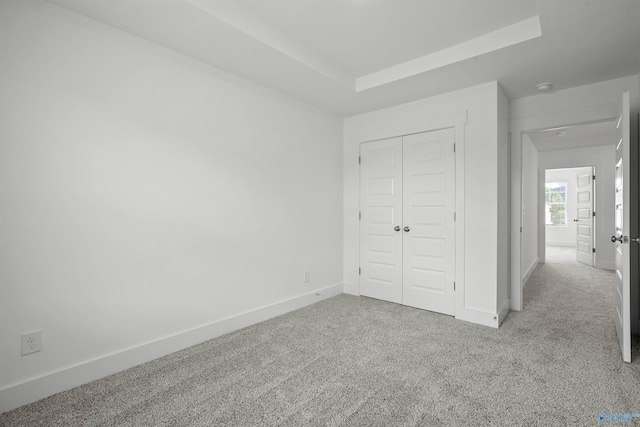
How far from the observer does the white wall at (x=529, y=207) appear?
542cm

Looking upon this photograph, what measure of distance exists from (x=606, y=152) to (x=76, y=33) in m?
8.65

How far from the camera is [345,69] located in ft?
10.7

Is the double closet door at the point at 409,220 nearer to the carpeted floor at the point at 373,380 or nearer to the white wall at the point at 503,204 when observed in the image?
the white wall at the point at 503,204

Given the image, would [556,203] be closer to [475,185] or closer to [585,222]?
[585,222]

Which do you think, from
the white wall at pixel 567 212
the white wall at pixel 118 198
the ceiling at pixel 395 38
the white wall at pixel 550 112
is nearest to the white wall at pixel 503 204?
the white wall at pixel 550 112

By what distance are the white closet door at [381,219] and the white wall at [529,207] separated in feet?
8.65

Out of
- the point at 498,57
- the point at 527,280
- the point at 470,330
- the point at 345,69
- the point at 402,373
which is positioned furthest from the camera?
the point at 527,280

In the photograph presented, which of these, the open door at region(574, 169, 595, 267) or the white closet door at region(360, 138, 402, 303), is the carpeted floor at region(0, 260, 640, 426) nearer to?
the white closet door at region(360, 138, 402, 303)

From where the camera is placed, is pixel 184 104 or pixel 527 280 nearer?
pixel 184 104

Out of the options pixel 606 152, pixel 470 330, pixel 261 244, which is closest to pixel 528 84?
pixel 470 330

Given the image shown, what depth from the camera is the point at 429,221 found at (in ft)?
12.0

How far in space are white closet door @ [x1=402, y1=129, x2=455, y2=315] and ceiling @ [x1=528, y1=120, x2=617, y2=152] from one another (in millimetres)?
2384

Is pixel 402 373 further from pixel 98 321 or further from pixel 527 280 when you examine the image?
pixel 527 280

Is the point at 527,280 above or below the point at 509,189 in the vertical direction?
below
